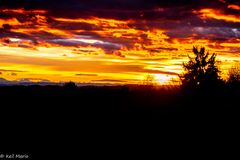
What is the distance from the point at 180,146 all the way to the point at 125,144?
3.16m

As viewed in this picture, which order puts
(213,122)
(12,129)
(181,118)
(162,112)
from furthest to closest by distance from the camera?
(162,112)
(181,118)
(213,122)
(12,129)

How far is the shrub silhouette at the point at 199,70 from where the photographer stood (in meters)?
58.6

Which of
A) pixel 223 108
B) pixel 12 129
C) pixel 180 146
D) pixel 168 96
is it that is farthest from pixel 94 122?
pixel 168 96

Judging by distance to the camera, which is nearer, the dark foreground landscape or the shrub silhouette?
the dark foreground landscape

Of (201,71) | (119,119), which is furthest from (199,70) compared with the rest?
(119,119)

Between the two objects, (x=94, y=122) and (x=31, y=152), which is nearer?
(x=31, y=152)

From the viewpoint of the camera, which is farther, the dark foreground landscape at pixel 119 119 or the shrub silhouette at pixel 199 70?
the shrub silhouette at pixel 199 70

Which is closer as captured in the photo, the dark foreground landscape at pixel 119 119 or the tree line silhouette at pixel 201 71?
the dark foreground landscape at pixel 119 119

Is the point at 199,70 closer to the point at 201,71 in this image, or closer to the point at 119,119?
the point at 201,71

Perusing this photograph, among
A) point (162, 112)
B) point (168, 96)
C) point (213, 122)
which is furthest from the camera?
point (168, 96)

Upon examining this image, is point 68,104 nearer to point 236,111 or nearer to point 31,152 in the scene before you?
point 236,111

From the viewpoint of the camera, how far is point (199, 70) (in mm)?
62156

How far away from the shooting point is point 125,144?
2331 centimetres

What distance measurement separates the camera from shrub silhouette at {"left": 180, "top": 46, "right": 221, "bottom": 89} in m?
58.6
